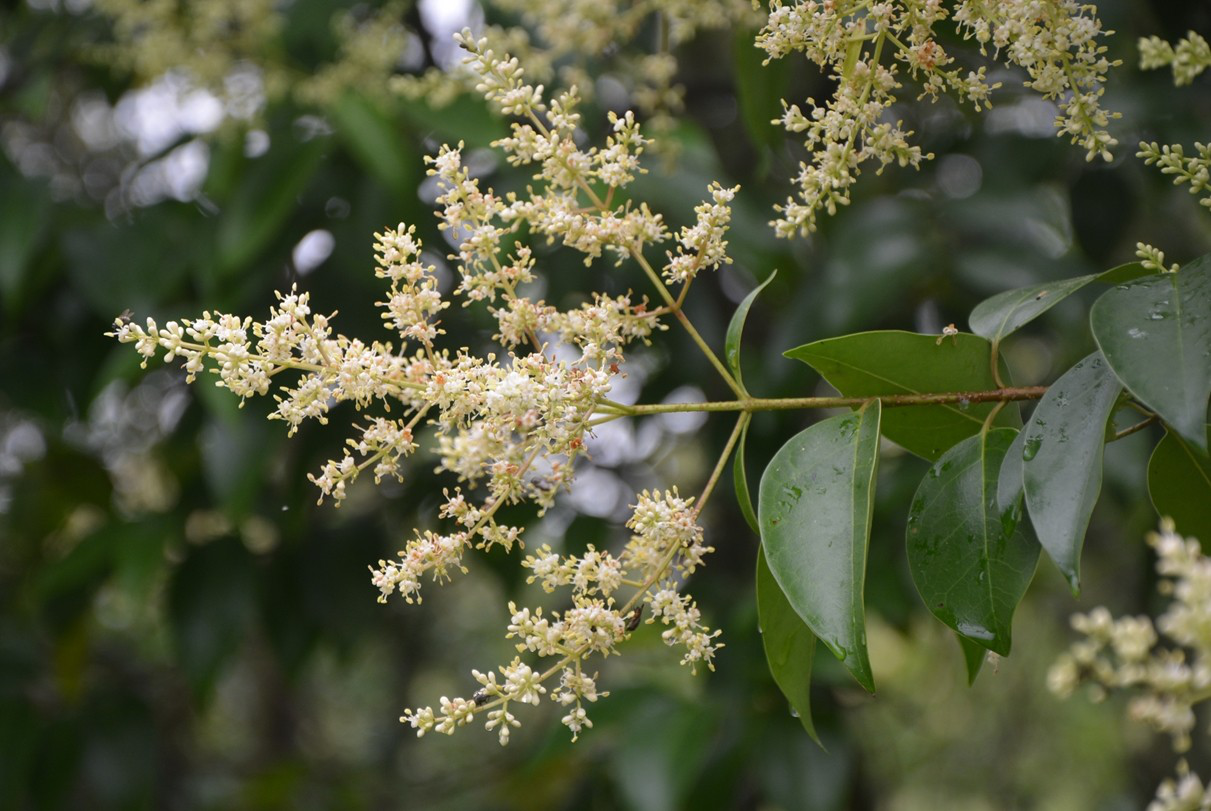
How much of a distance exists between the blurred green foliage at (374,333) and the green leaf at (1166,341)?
0.65 m

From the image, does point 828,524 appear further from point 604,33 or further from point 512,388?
point 604,33

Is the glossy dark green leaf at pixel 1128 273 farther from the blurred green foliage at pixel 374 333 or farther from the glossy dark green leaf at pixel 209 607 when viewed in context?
the glossy dark green leaf at pixel 209 607

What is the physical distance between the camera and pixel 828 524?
634mm

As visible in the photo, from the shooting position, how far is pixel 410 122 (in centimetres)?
187

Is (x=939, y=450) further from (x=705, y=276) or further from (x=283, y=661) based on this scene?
(x=283, y=661)

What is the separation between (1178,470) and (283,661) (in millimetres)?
1622

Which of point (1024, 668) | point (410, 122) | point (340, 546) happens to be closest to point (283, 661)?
point (340, 546)

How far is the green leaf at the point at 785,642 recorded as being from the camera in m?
0.70

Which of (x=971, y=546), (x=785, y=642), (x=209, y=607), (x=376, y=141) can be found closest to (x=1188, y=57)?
(x=971, y=546)

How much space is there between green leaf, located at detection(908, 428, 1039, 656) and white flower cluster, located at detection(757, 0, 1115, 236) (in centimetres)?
18


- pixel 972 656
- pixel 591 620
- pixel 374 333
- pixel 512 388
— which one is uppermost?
pixel 512 388

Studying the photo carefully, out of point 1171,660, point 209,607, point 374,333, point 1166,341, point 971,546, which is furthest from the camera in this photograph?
point 209,607

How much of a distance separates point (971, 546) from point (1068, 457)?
100 millimetres

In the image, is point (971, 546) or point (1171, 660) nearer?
point (971, 546)
